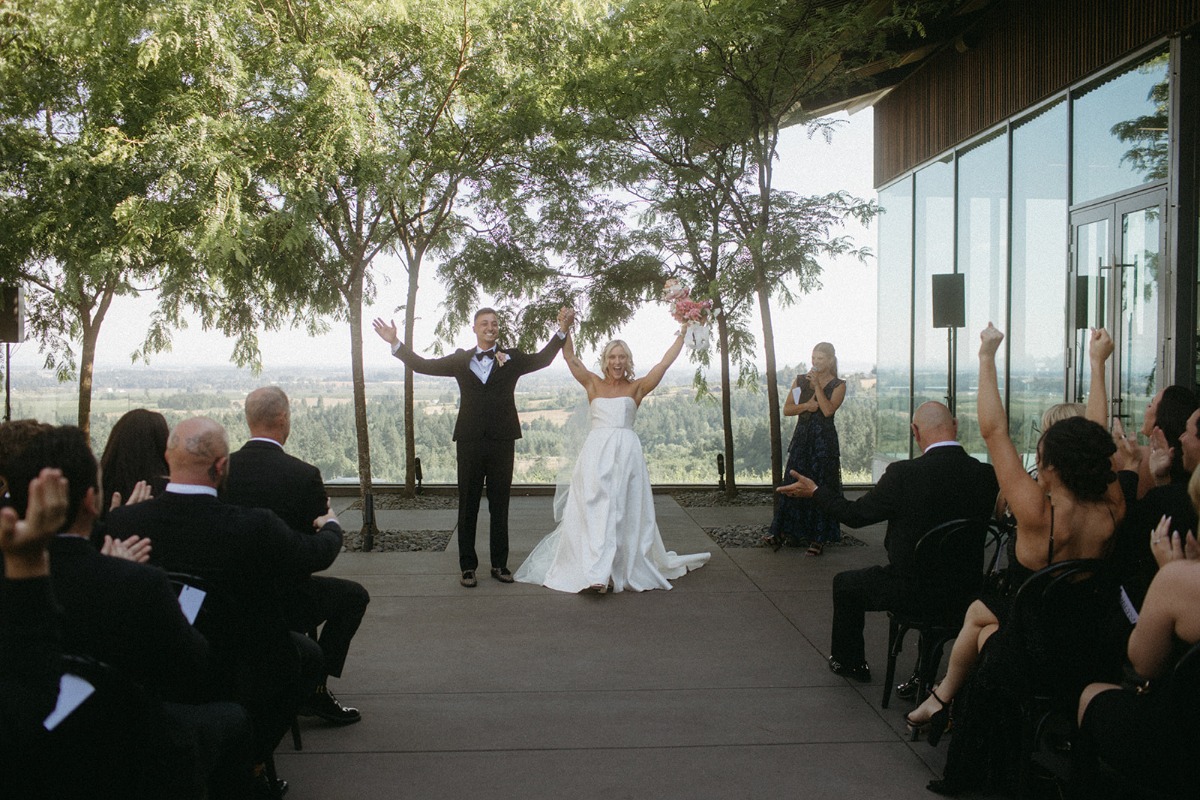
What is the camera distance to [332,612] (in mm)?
4680

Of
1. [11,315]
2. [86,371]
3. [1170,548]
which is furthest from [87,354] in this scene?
[1170,548]

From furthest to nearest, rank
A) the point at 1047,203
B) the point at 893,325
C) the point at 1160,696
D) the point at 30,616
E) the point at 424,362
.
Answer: the point at 893,325 < the point at 1047,203 < the point at 424,362 < the point at 1160,696 < the point at 30,616

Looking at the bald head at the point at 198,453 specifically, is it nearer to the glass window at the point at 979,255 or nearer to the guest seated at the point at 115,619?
the guest seated at the point at 115,619

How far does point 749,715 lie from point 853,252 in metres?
6.10

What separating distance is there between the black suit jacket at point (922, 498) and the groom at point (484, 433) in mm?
3404

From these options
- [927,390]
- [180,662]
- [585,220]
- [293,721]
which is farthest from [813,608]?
[927,390]

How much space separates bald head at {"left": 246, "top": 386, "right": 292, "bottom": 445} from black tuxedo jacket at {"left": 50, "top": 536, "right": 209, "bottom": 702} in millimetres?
1906

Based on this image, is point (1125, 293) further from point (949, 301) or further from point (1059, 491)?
point (1059, 491)

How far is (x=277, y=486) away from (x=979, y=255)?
32.9ft

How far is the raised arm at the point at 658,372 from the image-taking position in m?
8.05

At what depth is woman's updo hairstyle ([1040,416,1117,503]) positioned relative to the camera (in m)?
3.52

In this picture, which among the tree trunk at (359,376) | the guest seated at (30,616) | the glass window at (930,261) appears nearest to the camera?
the guest seated at (30,616)

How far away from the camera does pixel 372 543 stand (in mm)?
9070

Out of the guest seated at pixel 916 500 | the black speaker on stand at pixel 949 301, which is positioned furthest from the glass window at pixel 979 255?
the guest seated at pixel 916 500
